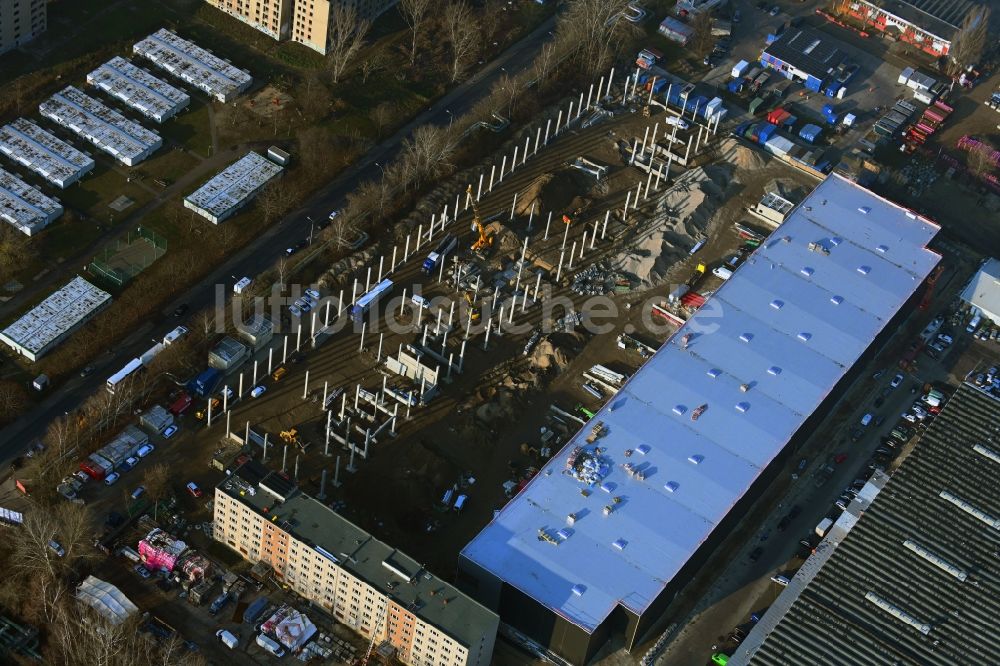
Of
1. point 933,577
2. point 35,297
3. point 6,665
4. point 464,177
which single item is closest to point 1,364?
point 35,297

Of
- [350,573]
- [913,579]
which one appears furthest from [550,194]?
[913,579]

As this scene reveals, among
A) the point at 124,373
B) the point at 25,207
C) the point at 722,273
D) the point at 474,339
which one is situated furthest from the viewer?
the point at 722,273

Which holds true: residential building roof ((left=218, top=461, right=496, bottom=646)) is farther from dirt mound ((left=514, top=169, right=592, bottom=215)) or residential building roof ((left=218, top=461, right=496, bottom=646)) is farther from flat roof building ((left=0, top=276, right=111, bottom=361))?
dirt mound ((left=514, top=169, right=592, bottom=215))

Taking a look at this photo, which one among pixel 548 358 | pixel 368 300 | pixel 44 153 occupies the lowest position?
pixel 368 300

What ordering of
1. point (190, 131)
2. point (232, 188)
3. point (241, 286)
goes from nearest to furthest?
point (241, 286), point (232, 188), point (190, 131)

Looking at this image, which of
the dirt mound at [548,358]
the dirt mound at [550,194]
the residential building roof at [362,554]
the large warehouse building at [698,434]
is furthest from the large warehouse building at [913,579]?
the dirt mound at [550,194]

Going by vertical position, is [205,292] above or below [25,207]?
below

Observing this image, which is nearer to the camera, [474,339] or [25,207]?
[474,339]

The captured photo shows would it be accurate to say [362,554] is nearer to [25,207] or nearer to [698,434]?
[698,434]

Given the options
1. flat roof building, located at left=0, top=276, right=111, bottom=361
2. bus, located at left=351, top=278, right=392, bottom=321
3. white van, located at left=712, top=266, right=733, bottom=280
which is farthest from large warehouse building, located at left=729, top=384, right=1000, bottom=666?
flat roof building, located at left=0, top=276, right=111, bottom=361
